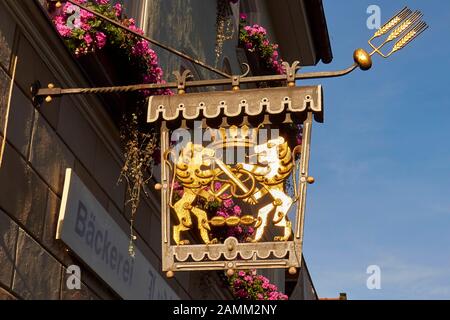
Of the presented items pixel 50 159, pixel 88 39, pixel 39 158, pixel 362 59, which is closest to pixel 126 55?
pixel 88 39

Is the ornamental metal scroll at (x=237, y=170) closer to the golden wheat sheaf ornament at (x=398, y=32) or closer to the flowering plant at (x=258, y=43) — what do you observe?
the golden wheat sheaf ornament at (x=398, y=32)

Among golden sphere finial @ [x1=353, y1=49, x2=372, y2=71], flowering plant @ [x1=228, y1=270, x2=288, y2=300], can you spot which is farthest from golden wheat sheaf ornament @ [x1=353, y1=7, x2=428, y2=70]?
flowering plant @ [x1=228, y1=270, x2=288, y2=300]

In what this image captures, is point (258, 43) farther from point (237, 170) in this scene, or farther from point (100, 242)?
point (237, 170)

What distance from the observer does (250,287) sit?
1194 centimetres

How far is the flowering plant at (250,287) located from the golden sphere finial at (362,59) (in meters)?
6.23

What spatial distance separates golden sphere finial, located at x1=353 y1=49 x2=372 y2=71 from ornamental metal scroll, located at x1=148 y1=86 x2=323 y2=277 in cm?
41

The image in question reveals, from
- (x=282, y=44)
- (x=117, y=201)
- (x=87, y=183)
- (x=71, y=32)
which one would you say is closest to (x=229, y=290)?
(x=117, y=201)

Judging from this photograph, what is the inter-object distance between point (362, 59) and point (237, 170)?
3.84 ft

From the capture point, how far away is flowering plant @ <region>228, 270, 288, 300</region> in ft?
38.5

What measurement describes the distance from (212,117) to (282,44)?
12350 mm

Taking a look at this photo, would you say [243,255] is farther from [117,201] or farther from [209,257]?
[117,201]

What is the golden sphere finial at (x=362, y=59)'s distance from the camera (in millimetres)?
5824

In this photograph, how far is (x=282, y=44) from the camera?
17797 mm

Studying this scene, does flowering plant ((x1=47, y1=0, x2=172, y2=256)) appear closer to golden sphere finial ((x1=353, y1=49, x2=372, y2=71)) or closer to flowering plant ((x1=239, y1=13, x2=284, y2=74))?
golden sphere finial ((x1=353, y1=49, x2=372, y2=71))
